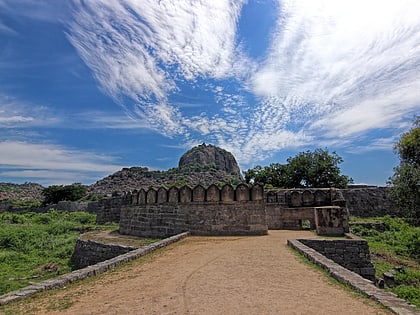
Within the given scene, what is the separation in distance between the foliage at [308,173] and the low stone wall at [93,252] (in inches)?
836

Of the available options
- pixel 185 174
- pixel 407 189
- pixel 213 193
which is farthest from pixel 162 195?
pixel 185 174

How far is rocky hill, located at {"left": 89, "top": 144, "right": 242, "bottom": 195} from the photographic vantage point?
5322cm

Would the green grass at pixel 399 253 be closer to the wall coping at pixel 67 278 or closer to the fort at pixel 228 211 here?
the fort at pixel 228 211

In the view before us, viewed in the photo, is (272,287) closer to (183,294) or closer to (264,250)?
(183,294)

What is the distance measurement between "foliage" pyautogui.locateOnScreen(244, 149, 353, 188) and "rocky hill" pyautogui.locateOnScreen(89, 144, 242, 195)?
15.1m

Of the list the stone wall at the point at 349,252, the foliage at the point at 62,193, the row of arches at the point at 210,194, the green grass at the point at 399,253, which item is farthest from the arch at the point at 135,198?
the foliage at the point at 62,193

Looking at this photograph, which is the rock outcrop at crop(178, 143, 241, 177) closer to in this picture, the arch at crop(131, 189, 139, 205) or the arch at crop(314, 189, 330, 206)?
the arch at crop(131, 189, 139, 205)

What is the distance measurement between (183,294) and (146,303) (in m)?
0.55

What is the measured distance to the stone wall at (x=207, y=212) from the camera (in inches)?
424

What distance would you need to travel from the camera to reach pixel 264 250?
7504 mm

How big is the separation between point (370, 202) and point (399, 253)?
28.7ft

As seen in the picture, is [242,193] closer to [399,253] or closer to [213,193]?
[213,193]

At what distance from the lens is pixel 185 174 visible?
5897 cm

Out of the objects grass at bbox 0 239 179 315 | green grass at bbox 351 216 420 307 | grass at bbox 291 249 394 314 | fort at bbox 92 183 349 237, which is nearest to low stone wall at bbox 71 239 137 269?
fort at bbox 92 183 349 237
